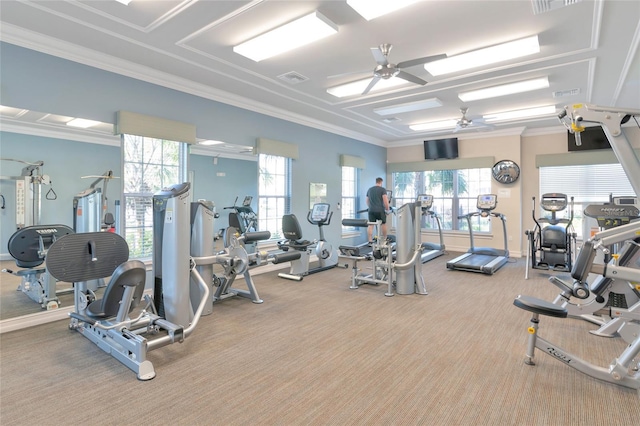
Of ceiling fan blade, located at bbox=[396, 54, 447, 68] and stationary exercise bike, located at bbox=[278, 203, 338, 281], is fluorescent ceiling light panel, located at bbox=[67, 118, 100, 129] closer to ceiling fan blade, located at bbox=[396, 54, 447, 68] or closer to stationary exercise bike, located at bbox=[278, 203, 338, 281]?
stationary exercise bike, located at bbox=[278, 203, 338, 281]

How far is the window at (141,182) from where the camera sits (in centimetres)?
426

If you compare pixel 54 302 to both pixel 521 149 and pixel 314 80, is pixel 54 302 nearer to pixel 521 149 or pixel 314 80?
pixel 314 80

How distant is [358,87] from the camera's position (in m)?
5.12

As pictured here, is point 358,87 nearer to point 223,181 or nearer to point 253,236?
point 223,181

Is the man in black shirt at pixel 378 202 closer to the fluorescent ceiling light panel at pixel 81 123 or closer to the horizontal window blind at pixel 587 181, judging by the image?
the horizontal window blind at pixel 587 181

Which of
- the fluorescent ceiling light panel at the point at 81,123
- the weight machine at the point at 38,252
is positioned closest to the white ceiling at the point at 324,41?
the fluorescent ceiling light panel at the point at 81,123

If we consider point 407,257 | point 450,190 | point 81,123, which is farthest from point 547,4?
point 450,190

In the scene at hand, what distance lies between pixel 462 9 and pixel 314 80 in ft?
7.20

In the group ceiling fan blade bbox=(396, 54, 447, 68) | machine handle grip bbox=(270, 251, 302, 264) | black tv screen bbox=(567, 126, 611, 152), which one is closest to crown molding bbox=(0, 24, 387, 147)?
machine handle grip bbox=(270, 251, 302, 264)

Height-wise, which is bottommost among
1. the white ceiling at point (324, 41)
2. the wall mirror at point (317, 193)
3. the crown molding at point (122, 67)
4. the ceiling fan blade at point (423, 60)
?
the wall mirror at point (317, 193)

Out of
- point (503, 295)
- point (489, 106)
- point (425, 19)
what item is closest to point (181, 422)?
point (425, 19)

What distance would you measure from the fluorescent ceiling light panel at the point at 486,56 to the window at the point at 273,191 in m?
3.02

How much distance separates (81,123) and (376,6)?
345 cm

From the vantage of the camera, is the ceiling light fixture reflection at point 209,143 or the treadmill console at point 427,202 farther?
the treadmill console at point 427,202
